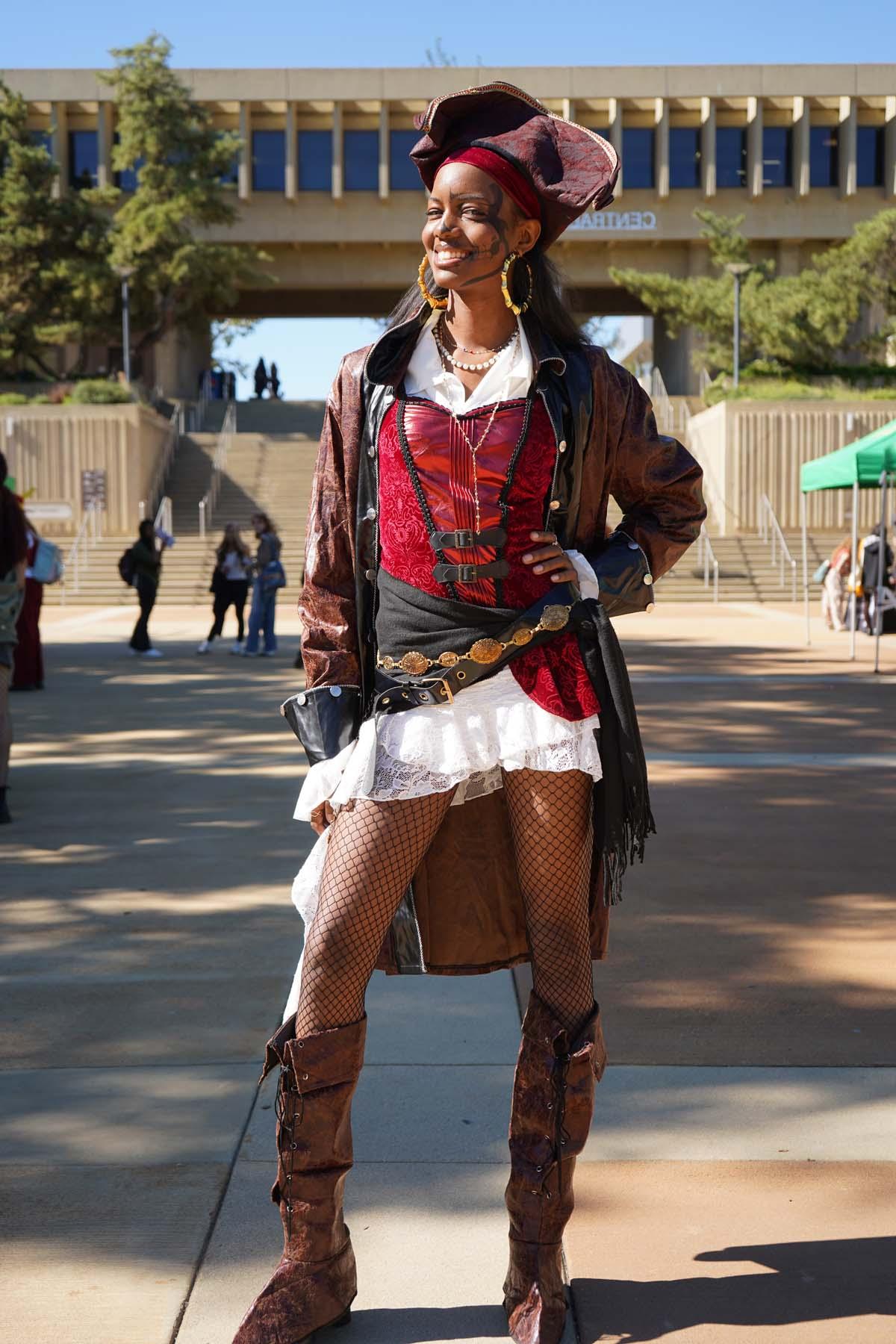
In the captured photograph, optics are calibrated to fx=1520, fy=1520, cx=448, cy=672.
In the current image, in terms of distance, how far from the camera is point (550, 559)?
250 centimetres

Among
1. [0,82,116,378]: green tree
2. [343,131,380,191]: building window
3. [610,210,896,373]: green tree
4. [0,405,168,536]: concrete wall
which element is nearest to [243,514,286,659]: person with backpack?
[0,405,168,536]: concrete wall

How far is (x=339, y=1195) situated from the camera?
2.46 metres

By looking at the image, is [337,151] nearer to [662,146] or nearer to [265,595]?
[662,146]

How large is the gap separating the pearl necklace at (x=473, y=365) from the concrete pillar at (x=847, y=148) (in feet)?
156

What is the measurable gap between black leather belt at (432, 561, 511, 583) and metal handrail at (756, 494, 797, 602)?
25.7 metres

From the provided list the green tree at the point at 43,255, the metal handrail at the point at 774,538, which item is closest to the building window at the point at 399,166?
the green tree at the point at 43,255

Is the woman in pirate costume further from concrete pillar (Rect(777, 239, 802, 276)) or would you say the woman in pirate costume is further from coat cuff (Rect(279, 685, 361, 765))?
concrete pillar (Rect(777, 239, 802, 276))

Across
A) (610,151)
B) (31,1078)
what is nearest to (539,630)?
(610,151)

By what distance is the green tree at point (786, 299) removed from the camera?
123ft

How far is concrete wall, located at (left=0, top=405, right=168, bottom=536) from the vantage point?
111 ft

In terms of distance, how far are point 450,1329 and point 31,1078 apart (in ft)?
4.94

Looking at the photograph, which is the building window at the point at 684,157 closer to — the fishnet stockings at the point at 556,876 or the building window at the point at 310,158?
the building window at the point at 310,158

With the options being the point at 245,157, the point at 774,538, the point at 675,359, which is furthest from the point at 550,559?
the point at 675,359

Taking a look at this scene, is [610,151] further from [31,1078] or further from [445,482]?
[31,1078]
